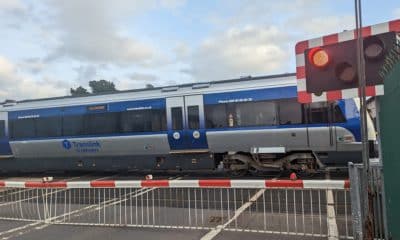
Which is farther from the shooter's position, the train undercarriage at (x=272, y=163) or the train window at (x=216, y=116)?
the train window at (x=216, y=116)

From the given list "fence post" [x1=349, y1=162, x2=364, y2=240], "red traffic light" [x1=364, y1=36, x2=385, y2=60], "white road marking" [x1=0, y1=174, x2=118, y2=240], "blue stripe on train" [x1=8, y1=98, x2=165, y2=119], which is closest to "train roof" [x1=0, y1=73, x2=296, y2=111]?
"blue stripe on train" [x1=8, y1=98, x2=165, y2=119]

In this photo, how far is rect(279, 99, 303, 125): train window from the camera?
15.7m

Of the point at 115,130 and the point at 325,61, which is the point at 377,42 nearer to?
the point at 325,61

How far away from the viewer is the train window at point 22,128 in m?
20.9

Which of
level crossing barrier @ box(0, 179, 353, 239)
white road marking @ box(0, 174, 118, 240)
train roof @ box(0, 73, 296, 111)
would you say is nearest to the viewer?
level crossing barrier @ box(0, 179, 353, 239)

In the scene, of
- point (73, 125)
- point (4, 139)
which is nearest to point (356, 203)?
point (73, 125)

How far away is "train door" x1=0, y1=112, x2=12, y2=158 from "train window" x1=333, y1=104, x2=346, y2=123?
1369 cm

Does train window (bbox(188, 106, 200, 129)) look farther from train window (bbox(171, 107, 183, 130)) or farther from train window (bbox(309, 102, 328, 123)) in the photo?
train window (bbox(309, 102, 328, 123))

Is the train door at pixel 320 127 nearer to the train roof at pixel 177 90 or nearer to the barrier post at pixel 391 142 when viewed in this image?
the train roof at pixel 177 90

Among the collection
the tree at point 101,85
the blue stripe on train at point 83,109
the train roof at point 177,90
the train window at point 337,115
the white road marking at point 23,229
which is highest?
the tree at point 101,85

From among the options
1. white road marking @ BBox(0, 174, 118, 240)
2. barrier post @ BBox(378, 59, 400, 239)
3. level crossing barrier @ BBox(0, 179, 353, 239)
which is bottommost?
white road marking @ BBox(0, 174, 118, 240)

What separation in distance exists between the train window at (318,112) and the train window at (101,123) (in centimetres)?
728

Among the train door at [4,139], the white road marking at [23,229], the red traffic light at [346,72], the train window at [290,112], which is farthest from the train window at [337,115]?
the train door at [4,139]

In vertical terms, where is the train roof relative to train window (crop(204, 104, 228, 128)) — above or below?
above
